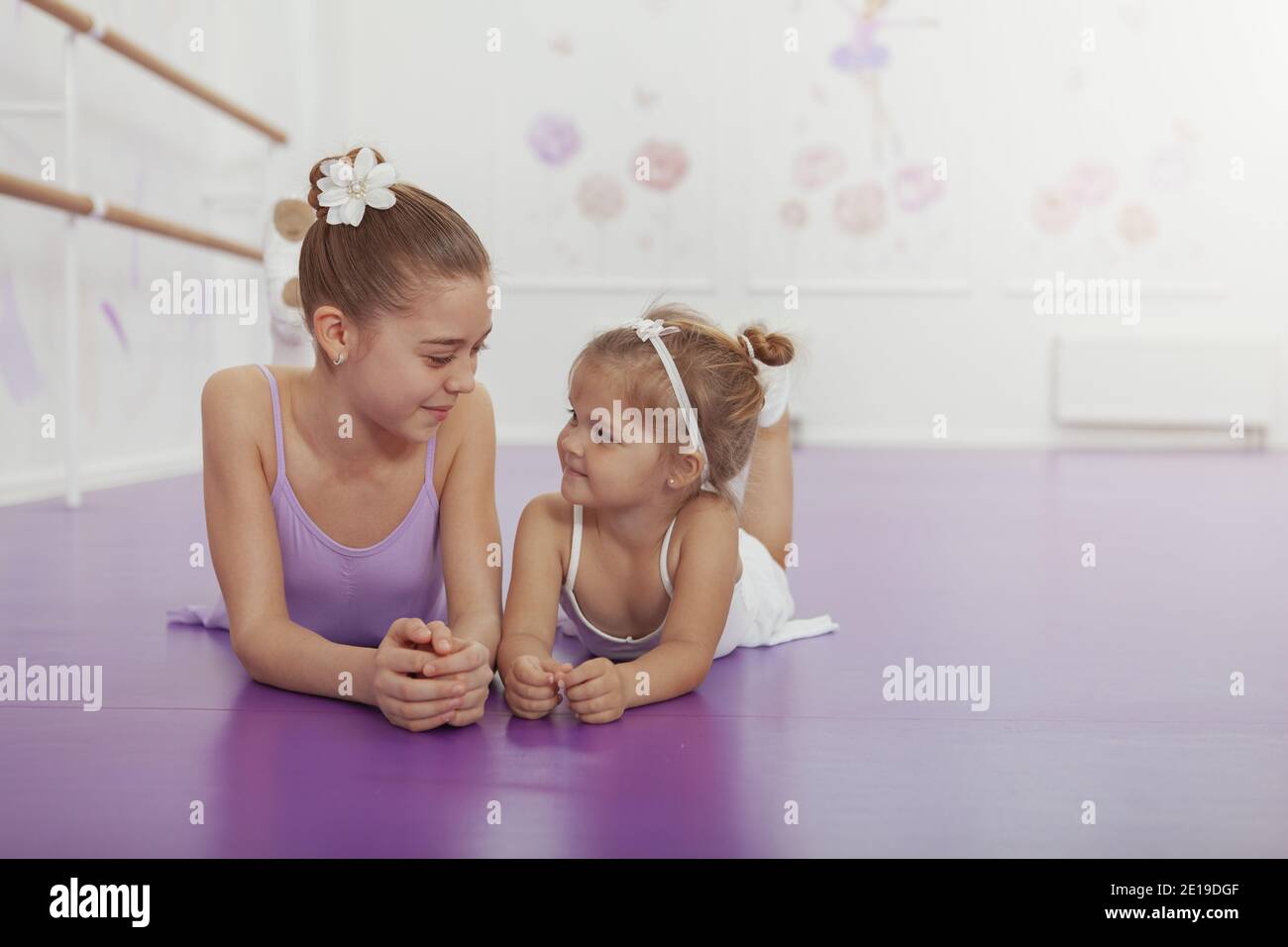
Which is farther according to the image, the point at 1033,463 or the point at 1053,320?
the point at 1053,320

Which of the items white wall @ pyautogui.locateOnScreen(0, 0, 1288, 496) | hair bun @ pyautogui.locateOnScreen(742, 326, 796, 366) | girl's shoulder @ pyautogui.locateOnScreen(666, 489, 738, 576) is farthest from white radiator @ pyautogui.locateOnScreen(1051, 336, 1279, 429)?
girl's shoulder @ pyautogui.locateOnScreen(666, 489, 738, 576)

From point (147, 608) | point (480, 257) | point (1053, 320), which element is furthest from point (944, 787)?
point (1053, 320)

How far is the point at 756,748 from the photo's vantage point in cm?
103

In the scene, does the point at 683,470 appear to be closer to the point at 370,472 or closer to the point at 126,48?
the point at 370,472

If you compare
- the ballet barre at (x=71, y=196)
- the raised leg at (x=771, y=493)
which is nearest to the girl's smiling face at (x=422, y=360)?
the raised leg at (x=771, y=493)

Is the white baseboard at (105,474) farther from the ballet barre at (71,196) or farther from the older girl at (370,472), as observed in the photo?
the older girl at (370,472)

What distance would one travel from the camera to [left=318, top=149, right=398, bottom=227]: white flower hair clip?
1.13 meters

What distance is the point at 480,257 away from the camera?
1149mm

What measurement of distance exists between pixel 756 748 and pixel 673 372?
365mm

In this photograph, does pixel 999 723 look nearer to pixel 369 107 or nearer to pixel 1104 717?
pixel 1104 717

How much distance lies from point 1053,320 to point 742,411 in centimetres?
437

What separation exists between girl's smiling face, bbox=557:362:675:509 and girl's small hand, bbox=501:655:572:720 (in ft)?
0.58

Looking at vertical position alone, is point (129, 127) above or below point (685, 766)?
above

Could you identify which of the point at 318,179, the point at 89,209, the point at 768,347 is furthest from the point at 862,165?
the point at 318,179
